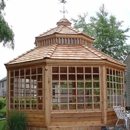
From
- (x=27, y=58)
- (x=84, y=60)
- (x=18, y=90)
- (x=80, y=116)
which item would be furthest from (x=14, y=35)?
(x=80, y=116)

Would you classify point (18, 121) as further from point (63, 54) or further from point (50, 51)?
point (63, 54)

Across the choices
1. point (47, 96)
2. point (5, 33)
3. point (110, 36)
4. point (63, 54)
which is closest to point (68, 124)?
point (47, 96)

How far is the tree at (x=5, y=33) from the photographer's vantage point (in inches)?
448

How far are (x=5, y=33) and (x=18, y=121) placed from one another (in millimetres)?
4045

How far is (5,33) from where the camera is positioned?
37.8 ft

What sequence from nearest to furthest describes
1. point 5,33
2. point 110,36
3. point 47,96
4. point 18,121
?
point 47,96 → point 18,121 → point 5,33 → point 110,36

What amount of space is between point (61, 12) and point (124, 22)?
8.64 metres

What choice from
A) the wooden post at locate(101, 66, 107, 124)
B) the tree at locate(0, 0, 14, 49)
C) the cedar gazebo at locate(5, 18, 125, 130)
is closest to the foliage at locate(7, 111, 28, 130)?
the cedar gazebo at locate(5, 18, 125, 130)

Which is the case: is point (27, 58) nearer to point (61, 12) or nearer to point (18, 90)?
point (18, 90)

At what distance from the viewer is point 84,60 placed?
9625mm

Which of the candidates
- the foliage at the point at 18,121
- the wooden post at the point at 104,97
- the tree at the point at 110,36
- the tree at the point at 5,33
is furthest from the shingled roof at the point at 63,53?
the tree at the point at 110,36

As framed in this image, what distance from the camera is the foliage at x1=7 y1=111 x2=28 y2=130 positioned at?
371 inches

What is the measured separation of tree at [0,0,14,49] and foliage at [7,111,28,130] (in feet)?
11.6

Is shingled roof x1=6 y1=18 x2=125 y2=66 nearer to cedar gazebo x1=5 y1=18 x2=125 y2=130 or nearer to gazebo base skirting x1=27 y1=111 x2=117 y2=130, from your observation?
cedar gazebo x1=5 y1=18 x2=125 y2=130
